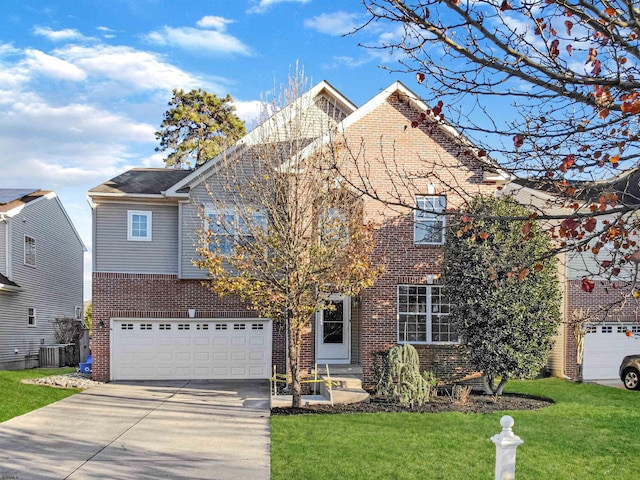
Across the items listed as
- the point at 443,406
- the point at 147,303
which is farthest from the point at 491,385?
the point at 147,303

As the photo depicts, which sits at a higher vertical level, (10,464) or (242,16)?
(242,16)

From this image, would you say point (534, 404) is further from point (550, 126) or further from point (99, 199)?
point (99, 199)

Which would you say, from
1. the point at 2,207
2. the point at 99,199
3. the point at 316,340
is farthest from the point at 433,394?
the point at 2,207

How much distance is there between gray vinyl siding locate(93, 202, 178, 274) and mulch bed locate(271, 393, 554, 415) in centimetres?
724

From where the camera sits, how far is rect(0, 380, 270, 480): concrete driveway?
8.78 m

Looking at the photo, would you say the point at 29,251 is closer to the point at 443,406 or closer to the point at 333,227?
the point at 333,227

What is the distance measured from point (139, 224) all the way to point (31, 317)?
8.76m

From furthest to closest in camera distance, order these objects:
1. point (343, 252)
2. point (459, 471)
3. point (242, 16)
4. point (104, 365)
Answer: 1. point (104, 365)
2. point (343, 252)
3. point (242, 16)
4. point (459, 471)

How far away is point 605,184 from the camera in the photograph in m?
4.48

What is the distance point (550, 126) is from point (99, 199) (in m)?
16.6

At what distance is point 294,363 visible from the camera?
14172 millimetres

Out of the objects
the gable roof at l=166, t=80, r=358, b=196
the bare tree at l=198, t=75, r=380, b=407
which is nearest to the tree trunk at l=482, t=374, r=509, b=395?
the bare tree at l=198, t=75, r=380, b=407

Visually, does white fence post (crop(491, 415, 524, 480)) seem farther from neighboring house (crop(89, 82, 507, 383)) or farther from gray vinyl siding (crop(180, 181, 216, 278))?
gray vinyl siding (crop(180, 181, 216, 278))

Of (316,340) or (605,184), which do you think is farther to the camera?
(316,340)
